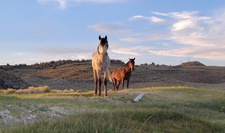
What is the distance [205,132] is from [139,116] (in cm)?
171

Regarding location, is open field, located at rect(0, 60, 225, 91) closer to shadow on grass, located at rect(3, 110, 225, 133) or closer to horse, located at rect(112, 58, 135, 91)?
horse, located at rect(112, 58, 135, 91)

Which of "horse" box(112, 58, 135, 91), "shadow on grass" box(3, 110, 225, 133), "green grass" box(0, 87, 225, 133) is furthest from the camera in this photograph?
"horse" box(112, 58, 135, 91)

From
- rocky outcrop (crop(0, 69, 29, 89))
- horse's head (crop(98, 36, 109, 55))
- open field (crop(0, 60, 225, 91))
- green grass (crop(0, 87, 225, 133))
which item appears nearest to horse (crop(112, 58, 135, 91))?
green grass (crop(0, 87, 225, 133))

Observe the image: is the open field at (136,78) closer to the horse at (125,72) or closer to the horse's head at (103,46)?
the horse at (125,72)

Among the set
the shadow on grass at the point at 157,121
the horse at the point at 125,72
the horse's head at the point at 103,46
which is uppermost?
the horse's head at the point at 103,46

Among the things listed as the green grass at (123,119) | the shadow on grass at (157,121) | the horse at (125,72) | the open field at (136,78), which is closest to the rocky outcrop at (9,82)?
the open field at (136,78)

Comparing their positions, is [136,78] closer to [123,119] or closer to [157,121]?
[157,121]

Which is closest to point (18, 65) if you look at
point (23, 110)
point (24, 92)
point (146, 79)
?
point (146, 79)

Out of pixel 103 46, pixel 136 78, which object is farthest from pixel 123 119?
pixel 136 78

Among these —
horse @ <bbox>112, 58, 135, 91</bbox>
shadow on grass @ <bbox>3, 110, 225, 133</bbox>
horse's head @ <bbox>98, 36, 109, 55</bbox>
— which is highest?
horse's head @ <bbox>98, 36, 109, 55</bbox>

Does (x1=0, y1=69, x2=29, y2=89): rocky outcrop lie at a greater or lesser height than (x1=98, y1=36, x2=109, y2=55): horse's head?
lesser

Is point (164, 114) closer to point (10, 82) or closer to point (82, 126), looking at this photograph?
point (82, 126)

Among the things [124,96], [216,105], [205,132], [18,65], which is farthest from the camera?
[18,65]

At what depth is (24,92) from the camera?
19781mm
